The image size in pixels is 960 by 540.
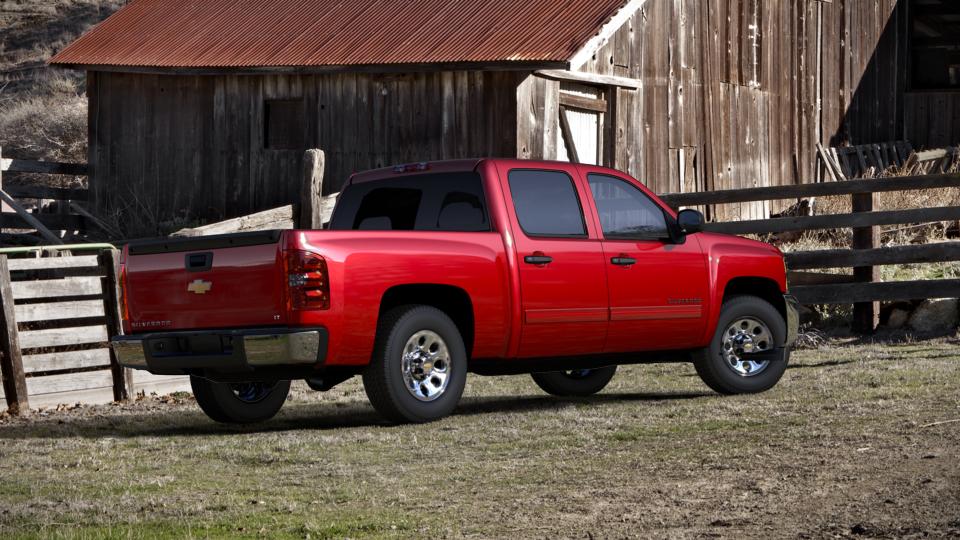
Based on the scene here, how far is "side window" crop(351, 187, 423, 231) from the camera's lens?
11.1m

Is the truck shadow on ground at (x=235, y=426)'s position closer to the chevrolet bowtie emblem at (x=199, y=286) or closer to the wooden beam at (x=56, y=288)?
the wooden beam at (x=56, y=288)

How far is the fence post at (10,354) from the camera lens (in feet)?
38.2

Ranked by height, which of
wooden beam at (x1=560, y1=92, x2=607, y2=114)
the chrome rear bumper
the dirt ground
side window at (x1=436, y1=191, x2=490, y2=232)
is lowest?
the dirt ground

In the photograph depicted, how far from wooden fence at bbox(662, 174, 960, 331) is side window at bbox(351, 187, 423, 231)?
630 centimetres

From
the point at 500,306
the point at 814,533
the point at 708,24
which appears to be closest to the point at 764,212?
the point at 708,24

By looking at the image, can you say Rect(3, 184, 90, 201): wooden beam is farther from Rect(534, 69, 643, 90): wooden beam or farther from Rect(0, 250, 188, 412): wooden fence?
Rect(0, 250, 188, 412): wooden fence

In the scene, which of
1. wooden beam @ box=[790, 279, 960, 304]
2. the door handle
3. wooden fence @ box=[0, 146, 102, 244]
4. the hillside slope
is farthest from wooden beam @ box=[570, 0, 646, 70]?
the hillside slope

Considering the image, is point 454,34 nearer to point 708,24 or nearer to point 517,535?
point 708,24

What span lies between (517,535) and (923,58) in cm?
2785

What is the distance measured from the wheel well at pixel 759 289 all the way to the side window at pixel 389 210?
2806 millimetres

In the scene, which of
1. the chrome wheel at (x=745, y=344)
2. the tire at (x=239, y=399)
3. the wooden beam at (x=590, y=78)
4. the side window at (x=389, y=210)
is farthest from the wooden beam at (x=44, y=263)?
the wooden beam at (x=590, y=78)

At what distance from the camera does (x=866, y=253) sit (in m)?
15.7

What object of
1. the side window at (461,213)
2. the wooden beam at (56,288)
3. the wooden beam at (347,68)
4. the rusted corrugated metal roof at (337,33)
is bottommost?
the wooden beam at (56,288)

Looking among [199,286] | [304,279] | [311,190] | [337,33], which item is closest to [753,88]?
[337,33]
